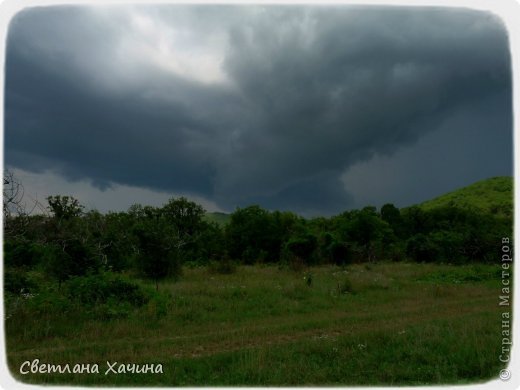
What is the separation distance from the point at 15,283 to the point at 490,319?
12493mm

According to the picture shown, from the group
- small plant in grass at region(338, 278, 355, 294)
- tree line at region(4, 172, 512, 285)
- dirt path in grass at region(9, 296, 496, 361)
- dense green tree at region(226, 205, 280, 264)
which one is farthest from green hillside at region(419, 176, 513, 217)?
dirt path in grass at region(9, 296, 496, 361)

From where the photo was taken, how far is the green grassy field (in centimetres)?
563

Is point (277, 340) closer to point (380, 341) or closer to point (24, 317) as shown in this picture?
point (380, 341)

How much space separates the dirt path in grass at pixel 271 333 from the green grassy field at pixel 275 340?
0.02m

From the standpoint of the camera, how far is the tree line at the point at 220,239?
491 inches

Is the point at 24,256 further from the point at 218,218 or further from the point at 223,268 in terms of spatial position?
the point at 218,218

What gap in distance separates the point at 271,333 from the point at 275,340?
1.58 feet

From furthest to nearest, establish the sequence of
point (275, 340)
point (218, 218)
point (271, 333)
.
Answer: point (218, 218)
point (271, 333)
point (275, 340)

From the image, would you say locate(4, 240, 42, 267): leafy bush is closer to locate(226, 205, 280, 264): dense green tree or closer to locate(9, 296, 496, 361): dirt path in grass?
locate(9, 296, 496, 361): dirt path in grass

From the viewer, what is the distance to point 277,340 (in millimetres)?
7414

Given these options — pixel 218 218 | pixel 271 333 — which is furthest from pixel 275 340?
pixel 218 218

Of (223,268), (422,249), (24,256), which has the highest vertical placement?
(422,249)

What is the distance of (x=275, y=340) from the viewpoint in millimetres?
7410

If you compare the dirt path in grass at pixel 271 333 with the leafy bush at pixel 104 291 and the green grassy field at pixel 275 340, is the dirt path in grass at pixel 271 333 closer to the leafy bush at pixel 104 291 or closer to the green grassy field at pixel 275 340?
the green grassy field at pixel 275 340
